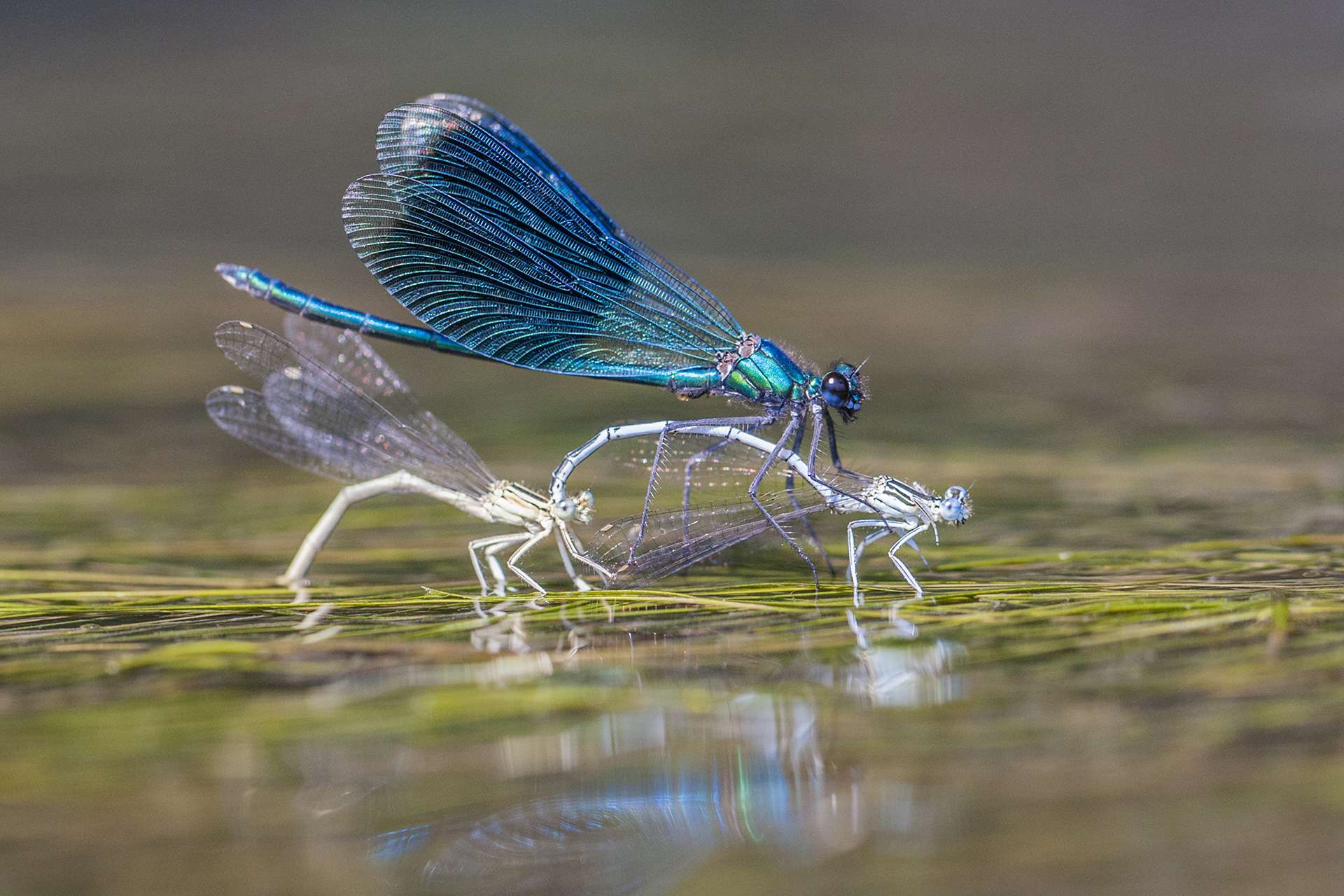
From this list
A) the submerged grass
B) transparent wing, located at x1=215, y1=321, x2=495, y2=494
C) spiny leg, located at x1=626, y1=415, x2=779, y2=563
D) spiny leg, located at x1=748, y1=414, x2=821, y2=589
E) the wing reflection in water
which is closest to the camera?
the wing reflection in water

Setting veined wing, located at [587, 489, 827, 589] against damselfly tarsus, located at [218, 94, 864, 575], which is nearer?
veined wing, located at [587, 489, 827, 589]

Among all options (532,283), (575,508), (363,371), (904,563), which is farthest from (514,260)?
(904,563)

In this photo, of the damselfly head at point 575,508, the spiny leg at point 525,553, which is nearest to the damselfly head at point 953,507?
the damselfly head at point 575,508

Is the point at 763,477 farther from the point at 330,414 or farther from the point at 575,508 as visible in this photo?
the point at 330,414

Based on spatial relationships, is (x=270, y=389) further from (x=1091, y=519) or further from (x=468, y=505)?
(x=1091, y=519)

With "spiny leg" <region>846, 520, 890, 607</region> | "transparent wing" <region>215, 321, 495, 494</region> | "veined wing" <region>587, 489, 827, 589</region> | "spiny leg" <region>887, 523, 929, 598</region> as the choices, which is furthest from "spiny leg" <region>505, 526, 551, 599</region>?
"spiny leg" <region>887, 523, 929, 598</region>

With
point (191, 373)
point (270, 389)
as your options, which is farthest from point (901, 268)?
point (270, 389)

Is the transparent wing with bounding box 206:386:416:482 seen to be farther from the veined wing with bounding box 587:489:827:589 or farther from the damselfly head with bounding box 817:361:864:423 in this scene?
the damselfly head with bounding box 817:361:864:423

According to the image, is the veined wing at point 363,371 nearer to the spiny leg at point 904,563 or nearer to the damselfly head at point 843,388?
the damselfly head at point 843,388
